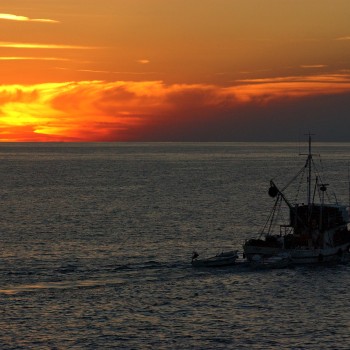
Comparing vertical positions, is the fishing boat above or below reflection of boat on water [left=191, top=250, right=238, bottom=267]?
above

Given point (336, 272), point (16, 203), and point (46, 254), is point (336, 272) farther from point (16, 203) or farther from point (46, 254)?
point (16, 203)

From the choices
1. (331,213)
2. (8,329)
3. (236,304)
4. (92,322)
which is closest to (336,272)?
(331,213)

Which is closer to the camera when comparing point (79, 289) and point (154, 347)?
point (154, 347)

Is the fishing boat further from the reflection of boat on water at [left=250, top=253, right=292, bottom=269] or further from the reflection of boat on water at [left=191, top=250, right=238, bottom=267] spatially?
the reflection of boat on water at [left=191, top=250, right=238, bottom=267]

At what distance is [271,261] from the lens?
3634 inches

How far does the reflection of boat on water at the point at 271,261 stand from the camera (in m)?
91.7

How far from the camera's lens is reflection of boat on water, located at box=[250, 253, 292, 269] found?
91.7 metres

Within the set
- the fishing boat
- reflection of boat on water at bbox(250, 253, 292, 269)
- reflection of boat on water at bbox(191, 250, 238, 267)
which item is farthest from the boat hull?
the fishing boat

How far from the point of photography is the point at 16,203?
178250 millimetres

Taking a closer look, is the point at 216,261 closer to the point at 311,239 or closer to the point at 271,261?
the point at 271,261

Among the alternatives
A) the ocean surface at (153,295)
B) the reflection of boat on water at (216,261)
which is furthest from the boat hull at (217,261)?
the ocean surface at (153,295)

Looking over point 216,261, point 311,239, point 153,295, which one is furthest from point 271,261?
point 153,295

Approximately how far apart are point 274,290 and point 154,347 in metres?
22.4

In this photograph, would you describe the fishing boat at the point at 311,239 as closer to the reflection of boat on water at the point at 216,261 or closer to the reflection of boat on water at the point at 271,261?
the reflection of boat on water at the point at 271,261
